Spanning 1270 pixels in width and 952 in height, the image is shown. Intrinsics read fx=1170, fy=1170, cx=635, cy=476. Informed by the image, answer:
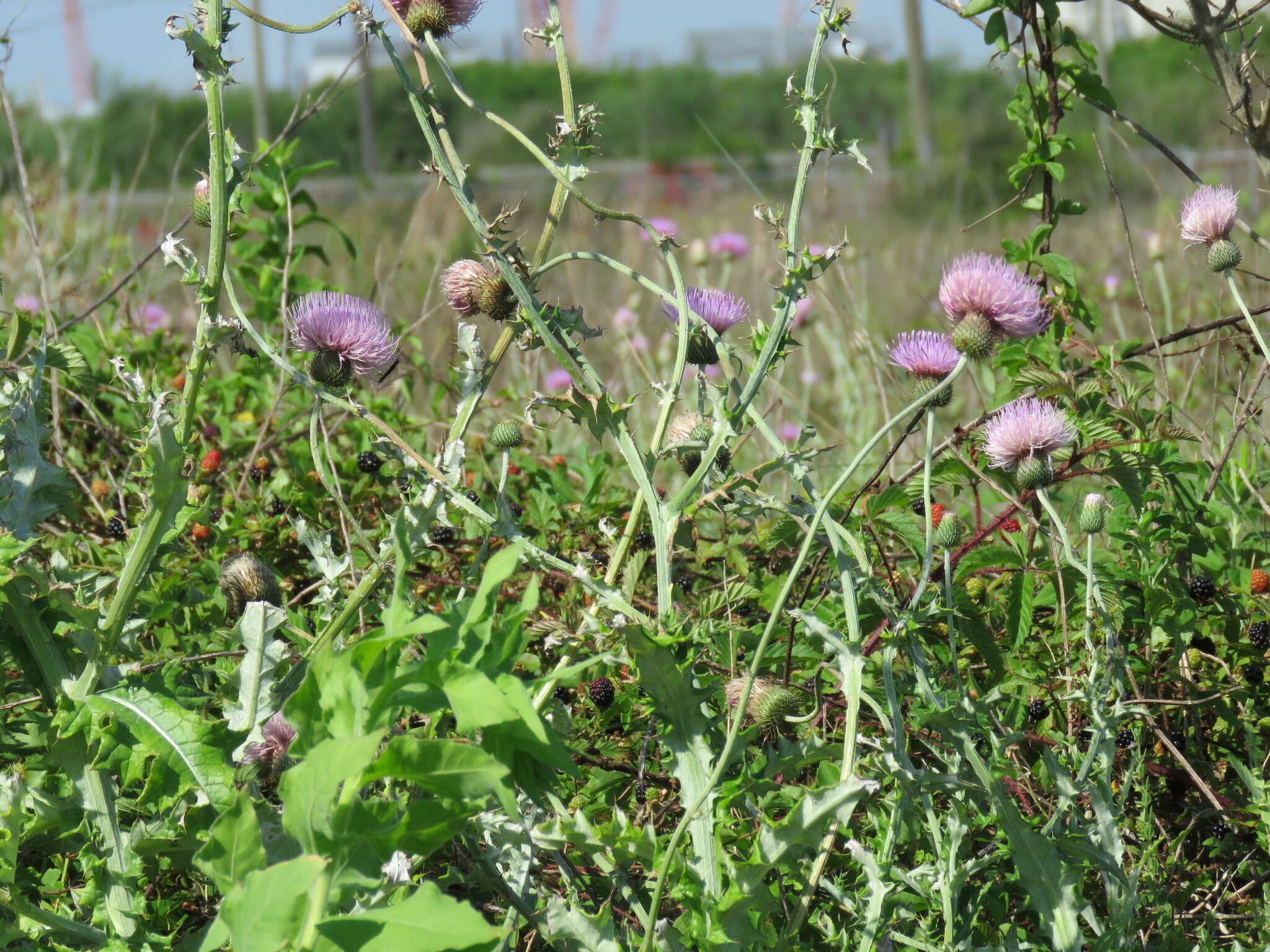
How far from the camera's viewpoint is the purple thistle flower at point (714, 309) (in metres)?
1.59

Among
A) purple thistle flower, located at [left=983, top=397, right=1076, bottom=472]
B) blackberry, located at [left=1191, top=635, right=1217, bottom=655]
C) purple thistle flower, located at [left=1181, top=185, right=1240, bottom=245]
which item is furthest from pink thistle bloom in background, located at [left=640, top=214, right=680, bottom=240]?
blackberry, located at [left=1191, top=635, right=1217, bottom=655]

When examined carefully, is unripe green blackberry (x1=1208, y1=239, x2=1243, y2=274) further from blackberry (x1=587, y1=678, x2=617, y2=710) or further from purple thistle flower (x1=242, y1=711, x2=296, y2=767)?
purple thistle flower (x1=242, y1=711, x2=296, y2=767)

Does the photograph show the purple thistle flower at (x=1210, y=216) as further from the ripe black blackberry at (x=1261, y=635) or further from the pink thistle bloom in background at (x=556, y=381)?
the pink thistle bloom in background at (x=556, y=381)

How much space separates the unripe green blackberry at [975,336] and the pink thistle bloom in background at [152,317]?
248 centimetres

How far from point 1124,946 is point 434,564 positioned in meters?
1.38

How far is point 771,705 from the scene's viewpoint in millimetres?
1364

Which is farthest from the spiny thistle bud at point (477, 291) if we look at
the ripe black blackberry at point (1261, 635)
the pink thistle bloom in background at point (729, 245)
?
the pink thistle bloom in background at point (729, 245)

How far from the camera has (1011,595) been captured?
5.70ft

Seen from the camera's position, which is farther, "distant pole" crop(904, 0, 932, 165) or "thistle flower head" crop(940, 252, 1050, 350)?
"distant pole" crop(904, 0, 932, 165)

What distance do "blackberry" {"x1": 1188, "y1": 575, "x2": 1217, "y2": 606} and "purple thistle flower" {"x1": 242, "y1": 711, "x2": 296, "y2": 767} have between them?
4.46ft

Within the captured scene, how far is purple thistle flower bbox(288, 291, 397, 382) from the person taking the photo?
1500 mm

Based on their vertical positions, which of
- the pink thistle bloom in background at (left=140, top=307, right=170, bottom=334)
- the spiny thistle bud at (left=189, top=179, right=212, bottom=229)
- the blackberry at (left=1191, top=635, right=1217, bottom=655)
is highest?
the spiny thistle bud at (left=189, top=179, right=212, bottom=229)

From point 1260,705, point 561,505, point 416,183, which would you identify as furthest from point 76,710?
point 416,183

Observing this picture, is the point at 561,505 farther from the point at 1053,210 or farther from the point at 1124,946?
the point at 1124,946
